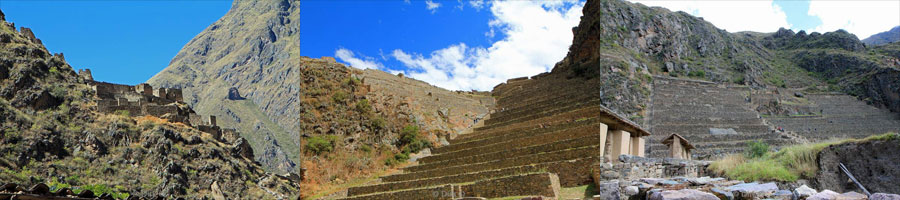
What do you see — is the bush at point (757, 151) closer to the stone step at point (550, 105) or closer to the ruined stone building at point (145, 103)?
the stone step at point (550, 105)

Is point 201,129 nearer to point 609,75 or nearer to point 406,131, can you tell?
point 609,75

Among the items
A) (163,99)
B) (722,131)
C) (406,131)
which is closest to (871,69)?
(722,131)

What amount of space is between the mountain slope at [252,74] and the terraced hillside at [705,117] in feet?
109

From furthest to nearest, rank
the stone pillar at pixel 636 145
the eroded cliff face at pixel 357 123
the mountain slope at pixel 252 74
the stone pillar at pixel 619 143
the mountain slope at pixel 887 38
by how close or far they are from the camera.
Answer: the mountain slope at pixel 252 74
the mountain slope at pixel 887 38
the eroded cliff face at pixel 357 123
the stone pillar at pixel 636 145
the stone pillar at pixel 619 143

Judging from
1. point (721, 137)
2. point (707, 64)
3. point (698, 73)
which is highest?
point (707, 64)

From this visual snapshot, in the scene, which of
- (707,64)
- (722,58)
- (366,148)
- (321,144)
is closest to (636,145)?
(321,144)

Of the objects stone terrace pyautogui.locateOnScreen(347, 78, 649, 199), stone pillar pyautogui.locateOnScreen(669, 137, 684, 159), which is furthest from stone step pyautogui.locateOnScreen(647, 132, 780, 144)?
stone pillar pyautogui.locateOnScreen(669, 137, 684, 159)

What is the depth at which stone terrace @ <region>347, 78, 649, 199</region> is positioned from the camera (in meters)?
4.65

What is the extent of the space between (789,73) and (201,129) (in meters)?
42.4

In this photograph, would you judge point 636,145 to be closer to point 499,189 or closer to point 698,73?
point 499,189

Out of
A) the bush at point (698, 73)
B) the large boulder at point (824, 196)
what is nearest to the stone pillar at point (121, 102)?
the large boulder at point (824, 196)

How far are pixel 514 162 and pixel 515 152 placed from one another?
431mm

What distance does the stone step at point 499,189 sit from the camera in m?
4.70

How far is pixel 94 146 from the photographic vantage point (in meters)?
33.2
